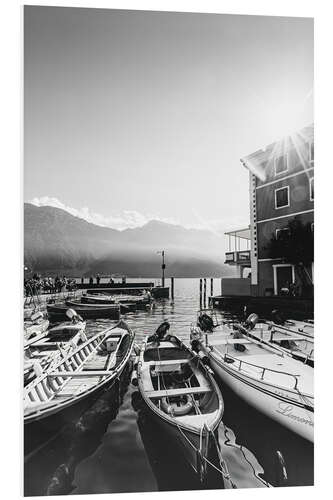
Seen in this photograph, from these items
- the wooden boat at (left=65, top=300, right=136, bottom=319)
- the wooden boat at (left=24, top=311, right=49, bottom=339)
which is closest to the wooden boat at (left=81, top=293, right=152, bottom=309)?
the wooden boat at (left=65, top=300, right=136, bottom=319)

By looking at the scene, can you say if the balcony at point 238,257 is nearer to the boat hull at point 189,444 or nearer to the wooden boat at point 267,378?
the wooden boat at point 267,378

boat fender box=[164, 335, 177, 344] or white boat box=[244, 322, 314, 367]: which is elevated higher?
white boat box=[244, 322, 314, 367]

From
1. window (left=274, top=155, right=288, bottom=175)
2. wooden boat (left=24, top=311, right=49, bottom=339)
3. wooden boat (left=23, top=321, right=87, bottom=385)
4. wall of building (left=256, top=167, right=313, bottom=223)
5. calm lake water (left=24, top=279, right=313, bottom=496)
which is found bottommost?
calm lake water (left=24, top=279, right=313, bottom=496)

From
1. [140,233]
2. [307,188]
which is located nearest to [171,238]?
[140,233]

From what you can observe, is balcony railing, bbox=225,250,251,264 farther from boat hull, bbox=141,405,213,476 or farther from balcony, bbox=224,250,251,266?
boat hull, bbox=141,405,213,476

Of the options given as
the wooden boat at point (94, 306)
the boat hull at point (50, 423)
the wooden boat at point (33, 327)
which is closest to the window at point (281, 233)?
the boat hull at point (50, 423)
